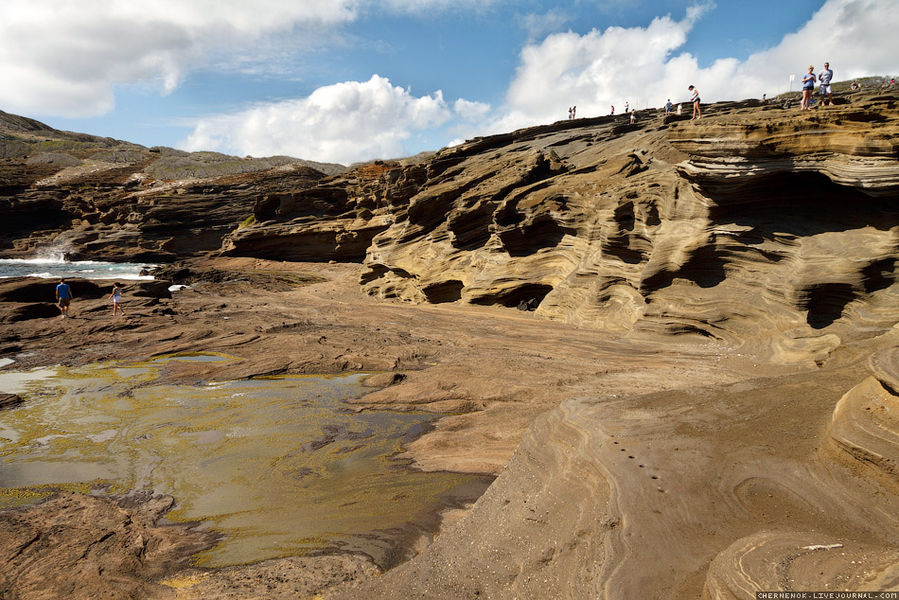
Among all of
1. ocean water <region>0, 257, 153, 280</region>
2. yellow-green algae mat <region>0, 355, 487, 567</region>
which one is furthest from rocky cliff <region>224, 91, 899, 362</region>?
ocean water <region>0, 257, 153, 280</region>

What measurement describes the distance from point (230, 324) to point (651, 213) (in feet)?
46.7

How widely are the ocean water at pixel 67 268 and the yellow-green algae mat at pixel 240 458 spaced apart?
2748 centimetres

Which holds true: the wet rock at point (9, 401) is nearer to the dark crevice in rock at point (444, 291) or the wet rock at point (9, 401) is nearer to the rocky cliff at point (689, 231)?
the rocky cliff at point (689, 231)

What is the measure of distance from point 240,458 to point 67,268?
145 feet

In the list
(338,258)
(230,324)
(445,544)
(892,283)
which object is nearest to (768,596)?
(445,544)

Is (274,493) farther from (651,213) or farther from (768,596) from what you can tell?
(651,213)

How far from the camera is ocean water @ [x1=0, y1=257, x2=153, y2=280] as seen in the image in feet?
119

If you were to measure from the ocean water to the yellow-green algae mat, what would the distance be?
27483 mm

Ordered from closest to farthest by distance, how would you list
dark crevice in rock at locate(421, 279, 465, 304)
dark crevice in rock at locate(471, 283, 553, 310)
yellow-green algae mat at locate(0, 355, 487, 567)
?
1. yellow-green algae mat at locate(0, 355, 487, 567)
2. dark crevice in rock at locate(471, 283, 553, 310)
3. dark crevice in rock at locate(421, 279, 465, 304)

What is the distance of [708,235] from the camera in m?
13.3

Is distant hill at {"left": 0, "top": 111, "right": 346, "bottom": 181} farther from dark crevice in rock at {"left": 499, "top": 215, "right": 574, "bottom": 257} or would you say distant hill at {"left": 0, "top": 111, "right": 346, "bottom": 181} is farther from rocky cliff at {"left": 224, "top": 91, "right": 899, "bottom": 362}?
dark crevice in rock at {"left": 499, "top": 215, "right": 574, "bottom": 257}

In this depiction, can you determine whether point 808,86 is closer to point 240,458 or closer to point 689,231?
point 689,231

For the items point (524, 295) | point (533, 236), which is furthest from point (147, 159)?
point (524, 295)

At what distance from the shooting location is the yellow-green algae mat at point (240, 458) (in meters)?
6.02
